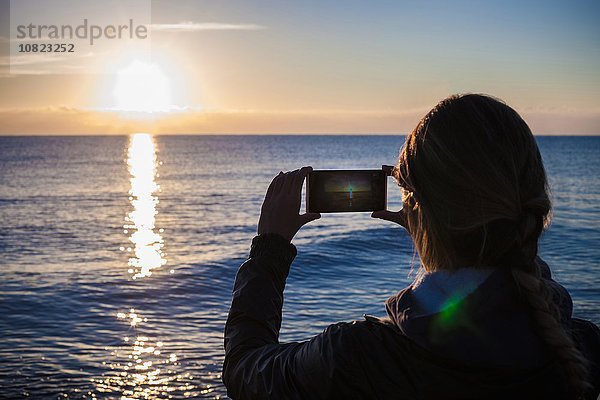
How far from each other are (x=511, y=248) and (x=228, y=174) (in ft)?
180

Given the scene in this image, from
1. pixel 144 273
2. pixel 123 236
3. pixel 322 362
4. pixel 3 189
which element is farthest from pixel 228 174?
pixel 322 362

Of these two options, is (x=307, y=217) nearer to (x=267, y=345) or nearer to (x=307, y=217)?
(x=307, y=217)

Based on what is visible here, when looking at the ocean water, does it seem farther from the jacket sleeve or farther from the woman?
the woman

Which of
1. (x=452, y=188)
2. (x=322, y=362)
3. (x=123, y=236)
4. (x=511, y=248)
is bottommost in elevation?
(x=123, y=236)

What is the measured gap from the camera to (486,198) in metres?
1.51

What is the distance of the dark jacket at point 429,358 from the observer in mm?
1480

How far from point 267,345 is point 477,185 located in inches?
25.3

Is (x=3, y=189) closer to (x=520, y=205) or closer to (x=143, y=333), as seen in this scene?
(x=143, y=333)

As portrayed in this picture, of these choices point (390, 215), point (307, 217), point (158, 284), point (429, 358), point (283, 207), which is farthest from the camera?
point (158, 284)

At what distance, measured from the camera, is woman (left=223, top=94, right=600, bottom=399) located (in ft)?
4.88

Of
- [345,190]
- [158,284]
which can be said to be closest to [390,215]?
[345,190]

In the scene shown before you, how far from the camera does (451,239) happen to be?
155 cm

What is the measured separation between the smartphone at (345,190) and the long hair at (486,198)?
63 centimetres

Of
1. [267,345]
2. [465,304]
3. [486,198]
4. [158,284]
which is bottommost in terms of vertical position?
[158,284]
